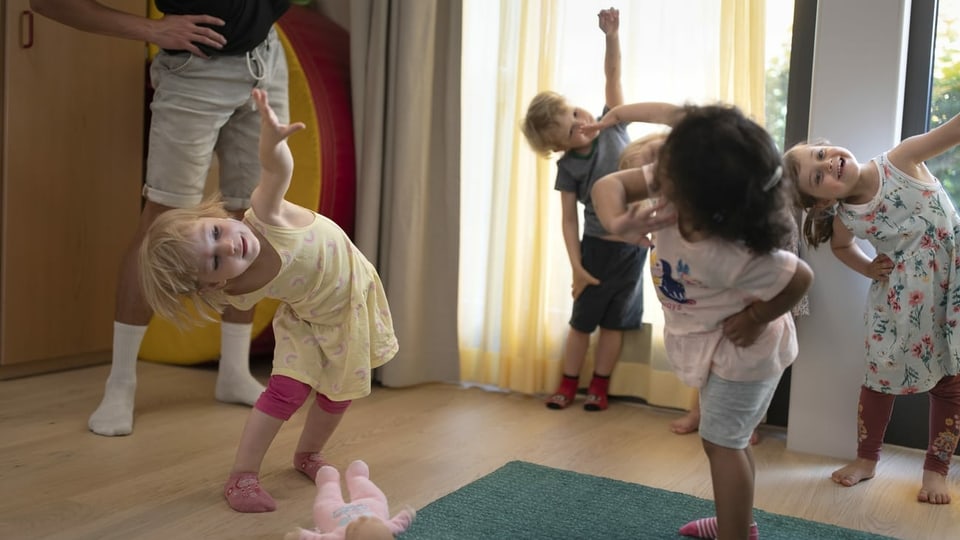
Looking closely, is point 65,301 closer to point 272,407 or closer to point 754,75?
point 272,407

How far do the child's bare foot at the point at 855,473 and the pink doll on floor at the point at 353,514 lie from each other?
1.03 meters

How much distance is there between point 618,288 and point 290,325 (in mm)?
1060

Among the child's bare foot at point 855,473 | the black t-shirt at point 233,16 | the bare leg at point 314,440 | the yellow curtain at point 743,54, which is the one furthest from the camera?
the yellow curtain at point 743,54

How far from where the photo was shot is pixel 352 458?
6.31 ft

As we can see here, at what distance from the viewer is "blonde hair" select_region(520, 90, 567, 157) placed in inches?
92.8

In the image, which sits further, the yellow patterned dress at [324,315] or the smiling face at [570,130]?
the smiling face at [570,130]

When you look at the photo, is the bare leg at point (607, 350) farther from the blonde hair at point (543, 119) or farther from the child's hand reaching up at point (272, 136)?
Result: the child's hand reaching up at point (272, 136)

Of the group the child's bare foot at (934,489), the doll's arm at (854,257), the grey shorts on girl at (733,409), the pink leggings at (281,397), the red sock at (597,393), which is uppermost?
the doll's arm at (854,257)

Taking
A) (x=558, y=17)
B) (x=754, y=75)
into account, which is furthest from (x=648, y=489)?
(x=558, y=17)

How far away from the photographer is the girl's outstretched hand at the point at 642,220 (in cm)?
129

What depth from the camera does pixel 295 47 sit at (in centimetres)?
264

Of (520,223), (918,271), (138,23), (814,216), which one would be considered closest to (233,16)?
(138,23)

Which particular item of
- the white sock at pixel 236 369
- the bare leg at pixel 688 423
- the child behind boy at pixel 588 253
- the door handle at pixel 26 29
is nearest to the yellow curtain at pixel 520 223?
the child behind boy at pixel 588 253

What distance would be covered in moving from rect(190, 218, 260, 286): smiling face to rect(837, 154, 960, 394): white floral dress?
50.2 inches
